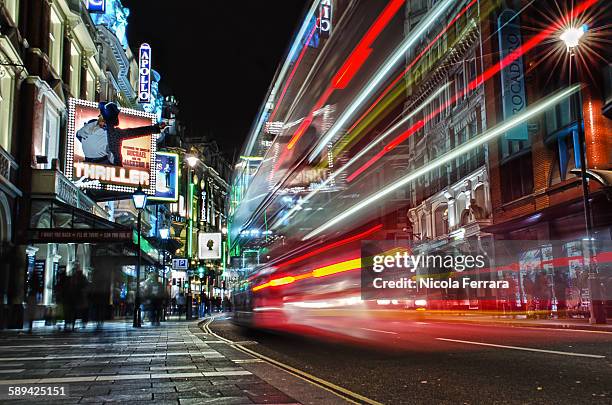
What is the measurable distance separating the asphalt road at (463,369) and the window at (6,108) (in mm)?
17106

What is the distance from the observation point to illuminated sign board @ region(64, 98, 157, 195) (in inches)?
1323

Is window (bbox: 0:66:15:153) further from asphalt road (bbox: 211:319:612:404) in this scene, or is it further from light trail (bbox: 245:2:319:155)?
asphalt road (bbox: 211:319:612:404)

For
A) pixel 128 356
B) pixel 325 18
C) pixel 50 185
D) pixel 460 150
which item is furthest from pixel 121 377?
pixel 460 150

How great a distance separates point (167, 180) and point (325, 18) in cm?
2868

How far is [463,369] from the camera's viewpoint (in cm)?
896

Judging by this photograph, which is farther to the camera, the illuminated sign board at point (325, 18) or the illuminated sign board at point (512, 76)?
the illuminated sign board at point (512, 76)

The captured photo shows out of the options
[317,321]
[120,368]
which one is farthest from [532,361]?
[317,321]

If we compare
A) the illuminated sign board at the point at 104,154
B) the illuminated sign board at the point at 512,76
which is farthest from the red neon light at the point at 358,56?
the illuminated sign board at the point at 512,76

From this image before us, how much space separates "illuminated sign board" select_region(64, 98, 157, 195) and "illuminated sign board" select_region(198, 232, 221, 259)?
27.2 ft

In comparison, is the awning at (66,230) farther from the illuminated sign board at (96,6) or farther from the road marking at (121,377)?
the road marking at (121,377)

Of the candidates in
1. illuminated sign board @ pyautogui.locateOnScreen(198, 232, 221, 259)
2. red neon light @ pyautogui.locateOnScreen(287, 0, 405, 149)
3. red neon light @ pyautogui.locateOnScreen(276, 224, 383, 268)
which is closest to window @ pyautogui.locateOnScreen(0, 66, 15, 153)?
red neon light @ pyautogui.locateOnScreen(287, 0, 405, 149)

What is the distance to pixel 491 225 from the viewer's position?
37.8 metres

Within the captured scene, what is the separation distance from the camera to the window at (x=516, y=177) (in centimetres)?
3559

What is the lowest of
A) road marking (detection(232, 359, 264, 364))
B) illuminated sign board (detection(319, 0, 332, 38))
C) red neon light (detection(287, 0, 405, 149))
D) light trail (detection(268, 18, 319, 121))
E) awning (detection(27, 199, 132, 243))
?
road marking (detection(232, 359, 264, 364))
